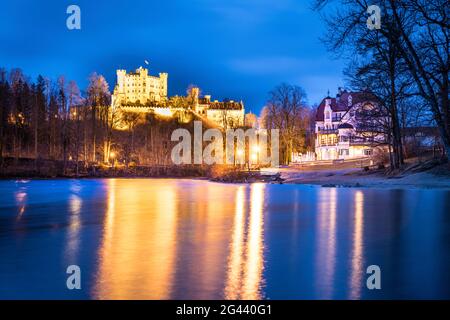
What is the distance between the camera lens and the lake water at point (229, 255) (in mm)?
5773

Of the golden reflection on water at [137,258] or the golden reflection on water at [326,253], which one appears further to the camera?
the golden reflection on water at [326,253]

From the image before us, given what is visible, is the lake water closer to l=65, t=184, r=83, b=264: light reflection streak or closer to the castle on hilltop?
l=65, t=184, r=83, b=264: light reflection streak

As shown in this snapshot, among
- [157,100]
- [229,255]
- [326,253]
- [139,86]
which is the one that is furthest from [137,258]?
[139,86]

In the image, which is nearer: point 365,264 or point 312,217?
point 365,264

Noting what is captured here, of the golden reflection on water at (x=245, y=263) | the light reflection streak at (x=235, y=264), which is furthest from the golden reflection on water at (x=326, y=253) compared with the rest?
the light reflection streak at (x=235, y=264)

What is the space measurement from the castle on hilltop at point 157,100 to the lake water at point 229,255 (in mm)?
126592

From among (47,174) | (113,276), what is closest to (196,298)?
(113,276)

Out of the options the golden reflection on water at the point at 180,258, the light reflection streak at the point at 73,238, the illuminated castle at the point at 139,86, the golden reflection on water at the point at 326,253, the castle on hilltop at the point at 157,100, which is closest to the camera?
the golden reflection on water at the point at 180,258

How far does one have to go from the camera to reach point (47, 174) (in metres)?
53.9

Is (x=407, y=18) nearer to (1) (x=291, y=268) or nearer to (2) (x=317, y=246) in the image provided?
(2) (x=317, y=246)

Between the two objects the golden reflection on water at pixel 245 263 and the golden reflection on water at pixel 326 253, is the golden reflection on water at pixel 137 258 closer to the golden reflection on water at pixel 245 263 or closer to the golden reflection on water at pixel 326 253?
the golden reflection on water at pixel 245 263
